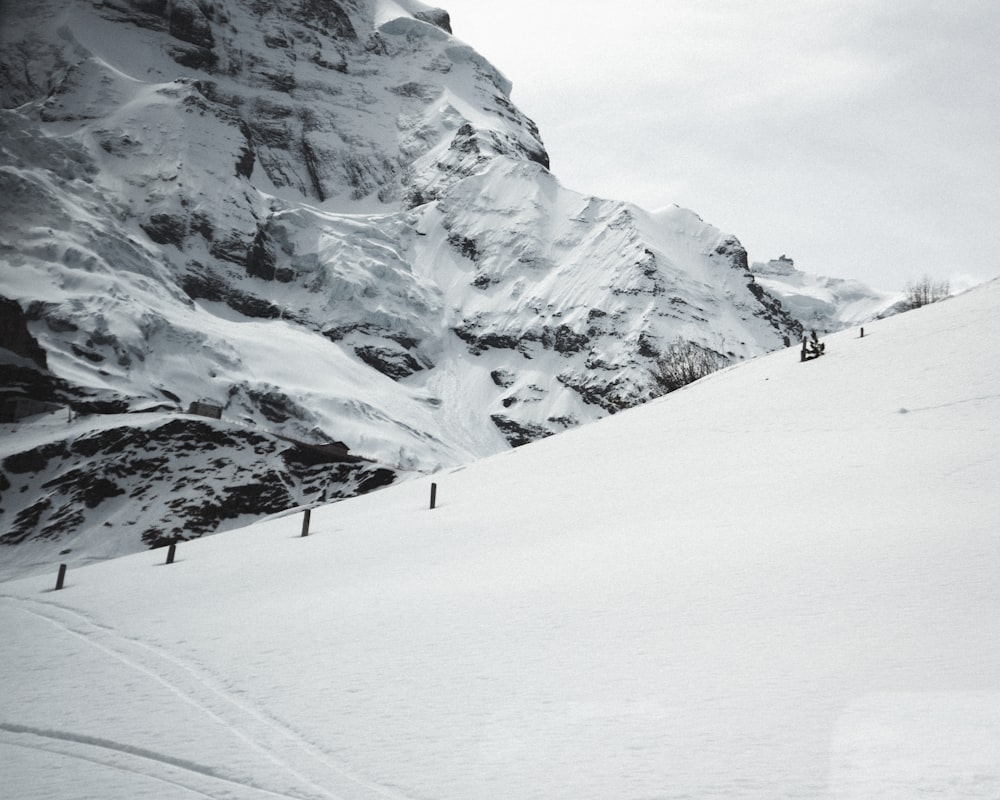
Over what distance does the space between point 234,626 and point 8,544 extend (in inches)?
2444

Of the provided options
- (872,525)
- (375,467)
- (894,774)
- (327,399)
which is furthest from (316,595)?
(327,399)

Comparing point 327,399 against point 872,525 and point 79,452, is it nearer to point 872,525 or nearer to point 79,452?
point 79,452

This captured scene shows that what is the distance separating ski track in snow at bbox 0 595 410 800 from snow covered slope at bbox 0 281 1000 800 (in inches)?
1.4

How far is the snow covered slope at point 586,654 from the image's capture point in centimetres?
634

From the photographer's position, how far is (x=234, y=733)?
25.8 ft

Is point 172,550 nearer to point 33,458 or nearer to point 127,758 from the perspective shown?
point 127,758

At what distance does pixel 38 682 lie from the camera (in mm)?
10656

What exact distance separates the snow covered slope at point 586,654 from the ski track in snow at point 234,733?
36mm

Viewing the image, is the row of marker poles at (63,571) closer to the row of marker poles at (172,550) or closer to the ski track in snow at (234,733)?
the row of marker poles at (172,550)

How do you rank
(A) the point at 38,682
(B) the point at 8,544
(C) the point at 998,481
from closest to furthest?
(A) the point at 38,682 → (C) the point at 998,481 → (B) the point at 8,544

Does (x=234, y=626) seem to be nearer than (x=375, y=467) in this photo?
Yes

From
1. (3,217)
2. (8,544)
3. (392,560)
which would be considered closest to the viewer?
(392,560)

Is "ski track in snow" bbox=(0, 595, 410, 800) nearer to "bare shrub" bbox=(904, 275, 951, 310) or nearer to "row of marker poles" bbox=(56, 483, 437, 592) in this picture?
"row of marker poles" bbox=(56, 483, 437, 592)

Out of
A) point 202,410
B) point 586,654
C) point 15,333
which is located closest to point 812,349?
point 586,654
